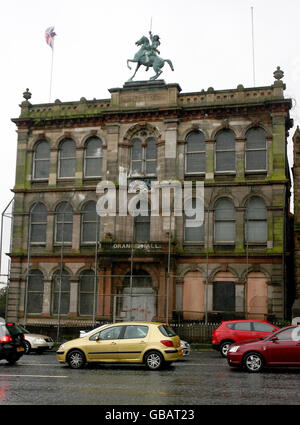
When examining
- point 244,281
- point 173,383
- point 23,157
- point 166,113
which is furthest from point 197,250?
point 173,383

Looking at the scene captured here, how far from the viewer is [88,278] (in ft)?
113

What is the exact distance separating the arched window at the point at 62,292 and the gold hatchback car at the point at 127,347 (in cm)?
1689

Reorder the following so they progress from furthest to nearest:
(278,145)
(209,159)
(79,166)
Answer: (79,166), (209,159), (278,145)

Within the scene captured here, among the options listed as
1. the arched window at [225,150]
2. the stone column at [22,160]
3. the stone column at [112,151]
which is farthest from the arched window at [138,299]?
the stone column at [22,160]

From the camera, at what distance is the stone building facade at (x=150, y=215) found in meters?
32.2

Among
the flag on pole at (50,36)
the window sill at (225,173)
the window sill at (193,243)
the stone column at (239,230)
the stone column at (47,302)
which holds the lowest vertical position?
the stone column at (47,302)

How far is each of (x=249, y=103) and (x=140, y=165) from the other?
7233 millimetres

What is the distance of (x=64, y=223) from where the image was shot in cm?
3559

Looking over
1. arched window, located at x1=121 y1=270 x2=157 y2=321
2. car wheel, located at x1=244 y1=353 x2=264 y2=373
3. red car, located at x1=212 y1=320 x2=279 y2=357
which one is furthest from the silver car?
car wheel, located at x1=244 y1=353 x2=264 y2=373

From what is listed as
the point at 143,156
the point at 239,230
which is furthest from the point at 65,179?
the point at 239,230

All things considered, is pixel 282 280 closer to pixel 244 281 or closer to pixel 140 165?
pixel 244 281

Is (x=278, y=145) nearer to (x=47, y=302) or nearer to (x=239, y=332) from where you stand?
(x=239, y=332)

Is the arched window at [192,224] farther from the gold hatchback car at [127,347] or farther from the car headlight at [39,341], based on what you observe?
the gold hatchback car at [127,347]

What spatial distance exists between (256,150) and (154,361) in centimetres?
1897
